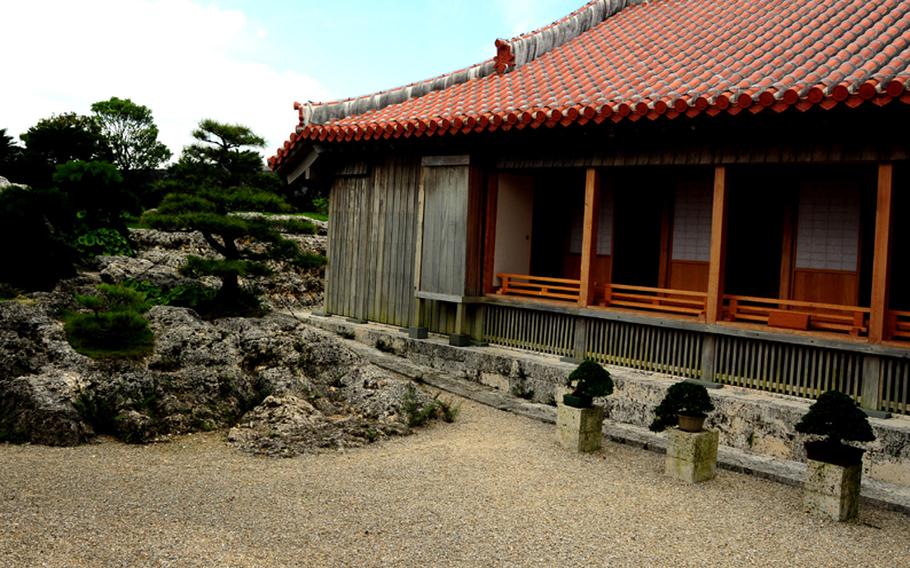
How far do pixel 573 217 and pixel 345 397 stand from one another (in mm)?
4905

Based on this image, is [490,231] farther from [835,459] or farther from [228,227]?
[835,459]

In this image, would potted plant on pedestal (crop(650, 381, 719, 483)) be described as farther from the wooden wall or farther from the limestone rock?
the wooden wall

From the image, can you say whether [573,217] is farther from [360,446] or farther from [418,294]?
[360,446]

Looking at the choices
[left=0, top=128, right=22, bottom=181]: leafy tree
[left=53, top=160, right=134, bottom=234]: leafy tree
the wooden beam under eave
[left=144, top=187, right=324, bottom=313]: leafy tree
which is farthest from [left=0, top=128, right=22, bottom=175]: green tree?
the wooden beam under eave

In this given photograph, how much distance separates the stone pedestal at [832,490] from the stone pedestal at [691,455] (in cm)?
88

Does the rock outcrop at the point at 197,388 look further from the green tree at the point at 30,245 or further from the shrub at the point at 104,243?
the shrub at the point at 104,243

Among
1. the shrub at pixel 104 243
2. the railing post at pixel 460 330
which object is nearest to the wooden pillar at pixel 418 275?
the railing post at pixel 460 330

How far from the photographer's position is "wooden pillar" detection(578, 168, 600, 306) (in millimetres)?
9383

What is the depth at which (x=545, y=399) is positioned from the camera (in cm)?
938

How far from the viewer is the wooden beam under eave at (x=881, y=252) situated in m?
7.27

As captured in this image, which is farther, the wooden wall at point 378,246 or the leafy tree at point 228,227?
the wooden wall at point 378,246

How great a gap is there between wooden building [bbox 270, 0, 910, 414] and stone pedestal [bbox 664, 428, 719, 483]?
175cm

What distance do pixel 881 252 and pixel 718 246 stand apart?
1.60 metres

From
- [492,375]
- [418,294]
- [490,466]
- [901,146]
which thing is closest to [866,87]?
[901,146]
